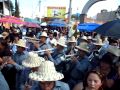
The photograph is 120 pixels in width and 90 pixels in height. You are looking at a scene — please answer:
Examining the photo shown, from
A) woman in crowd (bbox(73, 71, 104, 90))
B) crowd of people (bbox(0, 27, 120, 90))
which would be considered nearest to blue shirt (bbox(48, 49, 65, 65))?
crowd of people (bbox(0, 27, 120, 90))

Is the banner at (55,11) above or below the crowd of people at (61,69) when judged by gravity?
below

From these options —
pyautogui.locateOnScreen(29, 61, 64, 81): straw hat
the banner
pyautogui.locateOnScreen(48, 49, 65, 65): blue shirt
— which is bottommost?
the banner

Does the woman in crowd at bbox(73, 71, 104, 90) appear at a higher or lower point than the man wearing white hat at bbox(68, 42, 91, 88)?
higher

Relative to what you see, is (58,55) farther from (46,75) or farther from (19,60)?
(46,75)

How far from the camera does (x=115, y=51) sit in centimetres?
705

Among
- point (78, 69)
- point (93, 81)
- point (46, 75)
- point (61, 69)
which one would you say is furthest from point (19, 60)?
point (93, 81)

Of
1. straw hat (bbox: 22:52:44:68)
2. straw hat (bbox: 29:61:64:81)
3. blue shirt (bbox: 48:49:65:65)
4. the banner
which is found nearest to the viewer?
straw hat (bbox: 29:61:64:81)

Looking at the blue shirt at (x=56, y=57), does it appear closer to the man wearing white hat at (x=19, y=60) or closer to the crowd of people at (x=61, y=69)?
the crowd of people at (x=61, y=69)

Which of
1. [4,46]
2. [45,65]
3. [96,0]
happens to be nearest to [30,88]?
[45,65]

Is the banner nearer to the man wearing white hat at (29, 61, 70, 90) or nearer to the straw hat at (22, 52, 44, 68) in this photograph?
the straw hat at (22, 52, 44, 68)

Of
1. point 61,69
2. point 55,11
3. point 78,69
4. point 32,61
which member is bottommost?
point 55,11

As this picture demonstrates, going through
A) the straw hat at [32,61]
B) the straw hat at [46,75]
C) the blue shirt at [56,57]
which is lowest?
the blue shirt at [56,57]

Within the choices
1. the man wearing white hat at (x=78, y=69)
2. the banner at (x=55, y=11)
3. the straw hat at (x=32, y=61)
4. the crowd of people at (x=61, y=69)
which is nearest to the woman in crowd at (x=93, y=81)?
the crowd of people at (x=61, y=69)

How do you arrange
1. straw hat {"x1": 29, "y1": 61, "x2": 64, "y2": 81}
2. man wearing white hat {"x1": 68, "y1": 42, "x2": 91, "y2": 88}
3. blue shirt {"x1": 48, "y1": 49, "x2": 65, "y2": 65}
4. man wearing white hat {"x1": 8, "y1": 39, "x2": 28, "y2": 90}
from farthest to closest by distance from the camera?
blue shirt {"x1": 48, "y1": 49, "x2": 65, "y2": 65} < man wearing white hat {"x1": 8, "y1": 39, "x2": 28, "y2": 90} < man wearing white hat {"x1": 68, "y1": 42, "x2": 91, "y2": 88} < straw hat {"x1": 29, "y1": 61, "x2": 64, "y2": 81}
